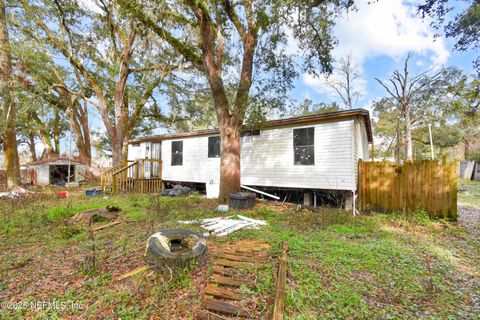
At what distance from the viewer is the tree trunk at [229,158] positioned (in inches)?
304

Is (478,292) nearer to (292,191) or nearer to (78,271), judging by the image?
(78,271)

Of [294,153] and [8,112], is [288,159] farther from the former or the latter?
[8,112]

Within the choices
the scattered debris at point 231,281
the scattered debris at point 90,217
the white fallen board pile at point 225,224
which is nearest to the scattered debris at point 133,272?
the scattered debris at point 231,281

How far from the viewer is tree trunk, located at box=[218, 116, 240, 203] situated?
25.3 ft

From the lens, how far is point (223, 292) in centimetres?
244

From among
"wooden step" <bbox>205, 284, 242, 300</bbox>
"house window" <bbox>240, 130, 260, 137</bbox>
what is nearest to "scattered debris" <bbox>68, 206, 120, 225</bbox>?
"wooden step" <bbox>205, 284, 242, 300</bbox>

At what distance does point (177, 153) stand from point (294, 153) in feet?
21.7

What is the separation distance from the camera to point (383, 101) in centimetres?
2209

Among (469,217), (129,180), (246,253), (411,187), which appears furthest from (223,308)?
(129,180)

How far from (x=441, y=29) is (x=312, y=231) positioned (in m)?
6.77

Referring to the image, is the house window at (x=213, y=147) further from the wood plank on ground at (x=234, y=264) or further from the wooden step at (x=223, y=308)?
the wooden step at (x=223, y=308)

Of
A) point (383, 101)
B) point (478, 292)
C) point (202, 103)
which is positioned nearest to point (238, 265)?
point (478, 292)

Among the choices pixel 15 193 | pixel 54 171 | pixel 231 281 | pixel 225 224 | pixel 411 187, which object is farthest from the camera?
pixel 54 171

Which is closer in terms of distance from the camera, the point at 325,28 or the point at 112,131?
the point at 325,28
